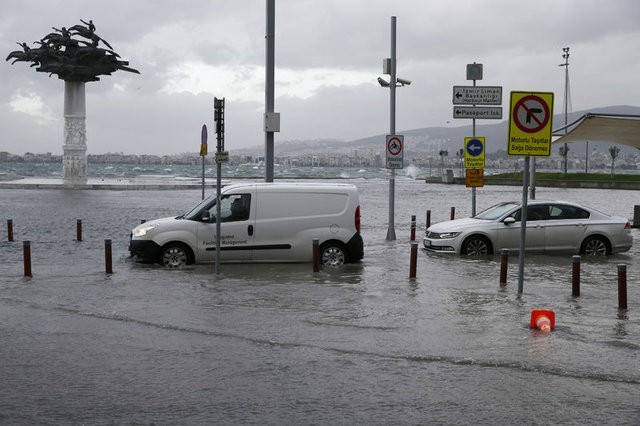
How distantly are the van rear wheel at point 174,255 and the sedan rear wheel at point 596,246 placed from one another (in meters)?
9.23

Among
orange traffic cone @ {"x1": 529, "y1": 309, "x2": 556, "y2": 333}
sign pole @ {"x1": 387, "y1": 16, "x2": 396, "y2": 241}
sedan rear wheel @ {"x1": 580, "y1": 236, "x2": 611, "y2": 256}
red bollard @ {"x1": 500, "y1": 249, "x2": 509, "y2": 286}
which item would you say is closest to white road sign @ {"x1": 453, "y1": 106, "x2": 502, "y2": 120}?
sign pole @ {"x1": 387, "y1": 16, "x2": 396, "y2": 241}

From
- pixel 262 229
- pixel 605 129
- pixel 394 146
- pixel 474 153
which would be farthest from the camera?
pixel 605 129

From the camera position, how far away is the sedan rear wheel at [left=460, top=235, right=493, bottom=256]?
1886 centimetres

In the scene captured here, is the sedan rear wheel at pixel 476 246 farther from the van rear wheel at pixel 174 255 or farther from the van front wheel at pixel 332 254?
the van rear wheel at pixel 174 255

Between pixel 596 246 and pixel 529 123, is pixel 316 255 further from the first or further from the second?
pixel 596 246

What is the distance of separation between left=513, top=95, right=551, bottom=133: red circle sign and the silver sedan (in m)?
6.81

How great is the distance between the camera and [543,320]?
9.83m

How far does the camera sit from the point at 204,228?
16.0m

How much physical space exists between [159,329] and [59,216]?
23202 mm

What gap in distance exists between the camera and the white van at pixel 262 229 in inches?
629

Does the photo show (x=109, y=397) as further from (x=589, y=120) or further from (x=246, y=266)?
(x=589, y=120)

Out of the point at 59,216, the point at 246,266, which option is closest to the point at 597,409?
the point at 246,266

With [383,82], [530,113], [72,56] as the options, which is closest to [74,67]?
[72,56]

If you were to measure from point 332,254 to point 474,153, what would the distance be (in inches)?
291
